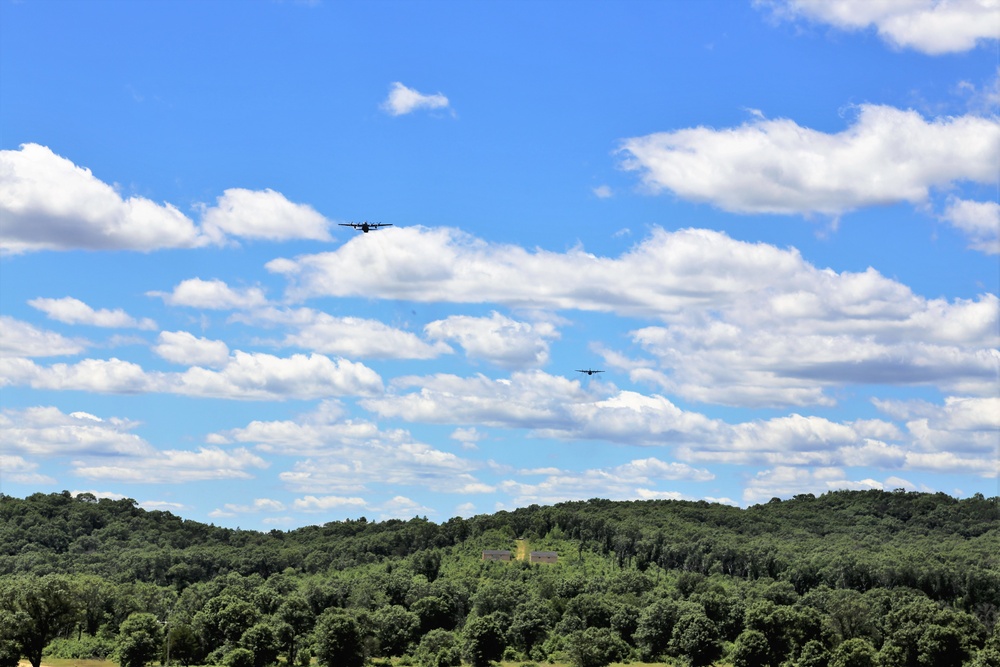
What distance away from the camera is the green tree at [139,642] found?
182 meters

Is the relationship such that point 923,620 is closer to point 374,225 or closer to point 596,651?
point 596,651

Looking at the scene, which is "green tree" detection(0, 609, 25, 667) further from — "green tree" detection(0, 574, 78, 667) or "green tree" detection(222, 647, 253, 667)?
"green tree" detection(222, 647, 253, 667)

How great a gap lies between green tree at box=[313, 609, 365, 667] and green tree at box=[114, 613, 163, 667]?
80.1 ft

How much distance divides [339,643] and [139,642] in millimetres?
29990

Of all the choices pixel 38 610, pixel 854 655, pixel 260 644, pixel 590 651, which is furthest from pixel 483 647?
pixel 38 610

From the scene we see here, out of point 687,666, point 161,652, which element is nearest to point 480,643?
point 687,666

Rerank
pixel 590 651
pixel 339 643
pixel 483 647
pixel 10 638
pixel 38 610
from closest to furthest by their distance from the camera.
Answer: pixel 10 638 → pixel 38 610 → pixel 339 643 → pixel 590 651 → pixel 483 647

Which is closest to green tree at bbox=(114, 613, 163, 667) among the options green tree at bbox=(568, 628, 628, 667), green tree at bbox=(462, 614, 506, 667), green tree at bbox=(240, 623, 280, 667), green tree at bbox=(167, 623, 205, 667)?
green tree at bbox=(167, 623, 205, 667)

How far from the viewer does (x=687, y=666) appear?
7859 inches

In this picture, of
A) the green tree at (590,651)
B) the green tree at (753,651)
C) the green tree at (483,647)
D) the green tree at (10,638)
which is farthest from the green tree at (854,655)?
the green tree at (10,638)

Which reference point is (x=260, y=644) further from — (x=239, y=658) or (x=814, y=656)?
(x=814, y=656)

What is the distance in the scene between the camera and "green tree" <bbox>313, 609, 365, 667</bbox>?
628 ft

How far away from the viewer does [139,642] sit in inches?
7170

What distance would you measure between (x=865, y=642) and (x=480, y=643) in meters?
59.5
